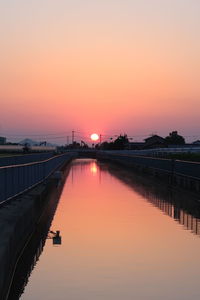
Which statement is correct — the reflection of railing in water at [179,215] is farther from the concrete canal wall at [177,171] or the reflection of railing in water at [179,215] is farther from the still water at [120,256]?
the concrete canal wall at [177,171]

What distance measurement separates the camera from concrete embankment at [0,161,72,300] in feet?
30.4

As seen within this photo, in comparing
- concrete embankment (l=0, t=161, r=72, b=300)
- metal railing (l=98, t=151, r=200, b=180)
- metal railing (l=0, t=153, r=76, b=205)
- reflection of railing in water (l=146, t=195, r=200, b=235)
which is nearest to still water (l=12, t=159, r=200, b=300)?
reflection of railing in water (l=146, t=195, r=200, b=235)

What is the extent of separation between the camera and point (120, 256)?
12203mm

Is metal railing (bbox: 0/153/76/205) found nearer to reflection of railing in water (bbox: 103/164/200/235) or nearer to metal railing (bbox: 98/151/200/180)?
reflection of railing in water (bbox: 103/164/200/235)

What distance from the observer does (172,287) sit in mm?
9742

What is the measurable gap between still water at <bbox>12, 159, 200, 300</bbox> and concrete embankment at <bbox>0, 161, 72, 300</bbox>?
1.74 feet

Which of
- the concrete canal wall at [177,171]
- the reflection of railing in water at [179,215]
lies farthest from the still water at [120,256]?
the concrete canal wall at [177,171]

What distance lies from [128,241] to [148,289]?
14.5 feet

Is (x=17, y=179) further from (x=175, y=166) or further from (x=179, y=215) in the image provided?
(x=175, y=166)

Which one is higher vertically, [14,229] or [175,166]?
[175,166]

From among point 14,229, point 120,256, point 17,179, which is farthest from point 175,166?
point 14,229

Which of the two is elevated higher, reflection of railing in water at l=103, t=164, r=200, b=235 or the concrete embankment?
the concrete embankment

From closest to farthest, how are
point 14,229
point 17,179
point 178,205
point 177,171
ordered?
point 14,229 < point 17,179 < point 178,205 < point 177,171

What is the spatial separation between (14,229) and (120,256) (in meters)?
2.53
